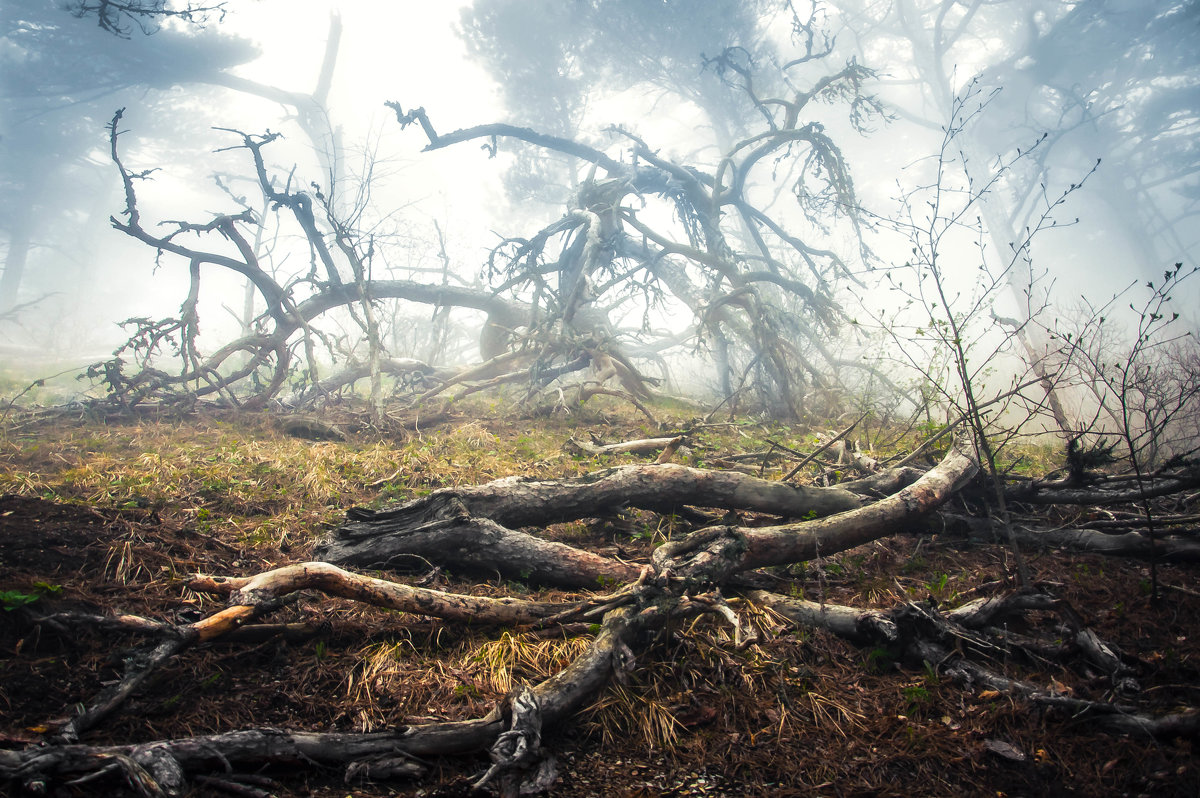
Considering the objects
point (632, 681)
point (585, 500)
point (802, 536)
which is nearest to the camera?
point (632, 681)

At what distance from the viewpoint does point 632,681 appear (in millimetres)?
2209

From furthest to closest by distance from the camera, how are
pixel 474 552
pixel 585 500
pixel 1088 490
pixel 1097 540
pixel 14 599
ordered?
pixel 1088 490 → pixel 585 500 → pixel 1097 540 → pixel 474 552 → pixel 14 599

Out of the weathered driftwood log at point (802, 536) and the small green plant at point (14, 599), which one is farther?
the weathered driftwood log at point (802, 536)

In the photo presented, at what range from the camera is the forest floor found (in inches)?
67.4

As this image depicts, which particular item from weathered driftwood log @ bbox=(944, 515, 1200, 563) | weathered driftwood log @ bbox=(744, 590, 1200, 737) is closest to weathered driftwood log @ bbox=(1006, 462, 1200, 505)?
weathered driftwood log @ bbox=(944, 515, 1200, 563)

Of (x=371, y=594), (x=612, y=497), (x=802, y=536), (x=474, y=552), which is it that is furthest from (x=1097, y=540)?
(x=371, y=594)

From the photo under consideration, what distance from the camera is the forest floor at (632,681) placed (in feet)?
5.62

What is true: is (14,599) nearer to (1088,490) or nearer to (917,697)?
(917,697)

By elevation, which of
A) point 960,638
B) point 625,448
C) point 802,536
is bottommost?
point 960,638

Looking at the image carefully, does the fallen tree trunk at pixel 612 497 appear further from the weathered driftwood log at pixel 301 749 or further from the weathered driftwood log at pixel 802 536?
the weathered driftwood log at pixel 301 749

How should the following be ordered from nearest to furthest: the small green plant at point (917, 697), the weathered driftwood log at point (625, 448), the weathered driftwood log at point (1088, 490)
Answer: the small green plant at point (917, 697), the weathered driftwood log at point (1088, 490), the weathered driftwood log at point (625, 448)

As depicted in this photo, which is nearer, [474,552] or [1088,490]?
[474,552]

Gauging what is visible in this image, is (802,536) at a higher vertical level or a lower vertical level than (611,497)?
lower

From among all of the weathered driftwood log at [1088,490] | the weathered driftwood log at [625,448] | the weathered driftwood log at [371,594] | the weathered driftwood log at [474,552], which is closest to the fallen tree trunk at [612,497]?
the weathered driftwood log at [474,552]
